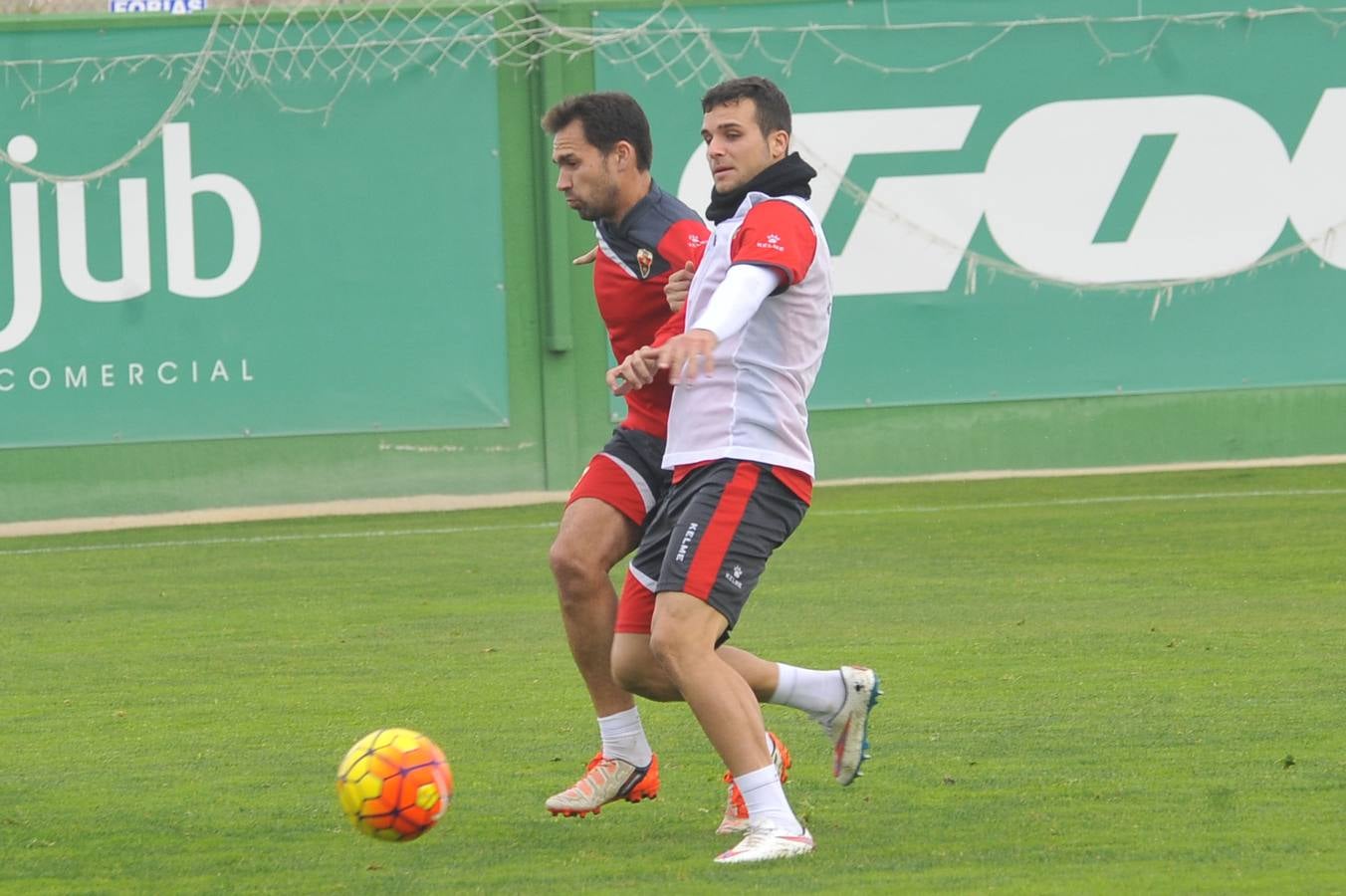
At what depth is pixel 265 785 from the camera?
237 inches

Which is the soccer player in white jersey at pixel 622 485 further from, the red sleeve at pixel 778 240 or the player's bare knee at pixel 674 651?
the red sleeve at pixel 778 240

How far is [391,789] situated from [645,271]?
1655mm

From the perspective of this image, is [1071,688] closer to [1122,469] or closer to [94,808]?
[94,808]

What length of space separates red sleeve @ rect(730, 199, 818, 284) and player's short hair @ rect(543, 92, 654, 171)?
0.96 meters

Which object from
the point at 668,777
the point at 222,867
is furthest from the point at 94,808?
the point at 668,777

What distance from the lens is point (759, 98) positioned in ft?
16.8

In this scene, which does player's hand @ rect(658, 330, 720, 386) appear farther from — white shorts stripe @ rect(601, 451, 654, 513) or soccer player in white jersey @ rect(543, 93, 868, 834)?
white shorts stripe @ rect(601, 451, 654, 513)

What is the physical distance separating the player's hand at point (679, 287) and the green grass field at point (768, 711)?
134 centimetres

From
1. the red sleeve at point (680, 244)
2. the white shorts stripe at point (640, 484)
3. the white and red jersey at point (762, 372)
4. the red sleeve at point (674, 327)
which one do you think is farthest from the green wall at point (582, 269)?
the white and red jersey at point (762, 372)

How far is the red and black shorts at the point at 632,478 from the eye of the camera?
573 cm

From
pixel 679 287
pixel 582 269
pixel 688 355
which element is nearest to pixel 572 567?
pixel 679 287

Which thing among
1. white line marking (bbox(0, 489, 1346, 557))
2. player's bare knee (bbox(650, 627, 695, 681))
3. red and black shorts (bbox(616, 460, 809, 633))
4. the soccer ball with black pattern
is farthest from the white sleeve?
white line marking (bbox(0, 489, 1346, 557))

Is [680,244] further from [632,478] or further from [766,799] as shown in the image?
[766,799]

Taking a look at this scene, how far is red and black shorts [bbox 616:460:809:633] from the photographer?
4969mm
